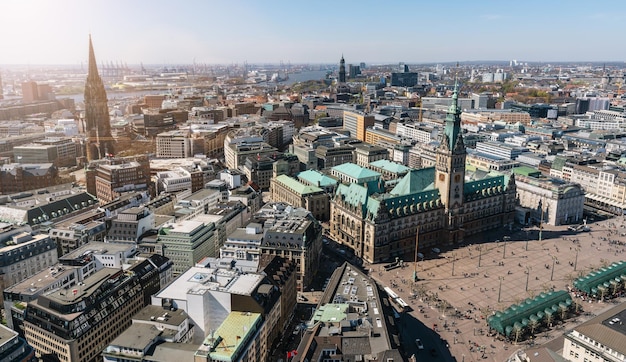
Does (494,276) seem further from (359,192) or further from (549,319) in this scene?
(359,192)

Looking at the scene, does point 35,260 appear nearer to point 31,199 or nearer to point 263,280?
point 31,199

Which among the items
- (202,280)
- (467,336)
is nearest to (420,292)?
(467,336)

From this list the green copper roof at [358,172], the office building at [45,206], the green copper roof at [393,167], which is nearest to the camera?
the office building at [45,206]

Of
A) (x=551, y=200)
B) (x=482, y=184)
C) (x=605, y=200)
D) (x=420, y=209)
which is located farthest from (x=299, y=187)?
(x=605, y=200)

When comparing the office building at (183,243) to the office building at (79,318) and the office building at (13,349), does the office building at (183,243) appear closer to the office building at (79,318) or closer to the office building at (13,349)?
the office building at (79,318)

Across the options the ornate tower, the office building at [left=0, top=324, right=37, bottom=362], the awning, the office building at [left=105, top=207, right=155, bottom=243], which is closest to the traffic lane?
the ornate tower

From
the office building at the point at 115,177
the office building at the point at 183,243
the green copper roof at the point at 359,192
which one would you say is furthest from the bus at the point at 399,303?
the office building at the point at 115,177

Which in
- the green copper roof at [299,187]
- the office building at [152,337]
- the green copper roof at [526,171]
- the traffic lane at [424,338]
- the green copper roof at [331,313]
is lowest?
the traffic lane at [424,338]
